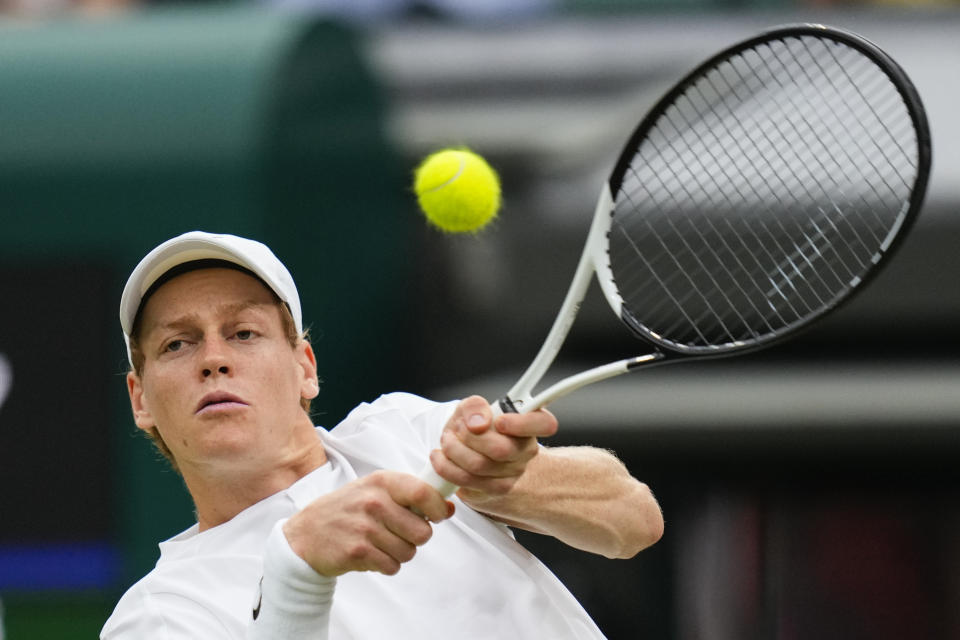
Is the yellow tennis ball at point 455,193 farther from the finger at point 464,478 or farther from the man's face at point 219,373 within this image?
the finger at point 464,478

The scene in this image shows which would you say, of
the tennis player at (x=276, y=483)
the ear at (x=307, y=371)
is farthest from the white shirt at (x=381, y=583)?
the ear at (x=307, y=371)

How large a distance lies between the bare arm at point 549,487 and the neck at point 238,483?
1.10 feet

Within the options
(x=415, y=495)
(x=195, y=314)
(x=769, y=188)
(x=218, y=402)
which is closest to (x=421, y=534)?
(x=415, y=495)

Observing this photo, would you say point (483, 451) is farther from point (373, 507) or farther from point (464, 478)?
point (373, 507)

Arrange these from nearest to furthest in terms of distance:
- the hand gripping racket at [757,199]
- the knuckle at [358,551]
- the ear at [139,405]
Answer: the knuckle at [358,551]
the hand gripping racket at [757,199]
the ear at [139,405]

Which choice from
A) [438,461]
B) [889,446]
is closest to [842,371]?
[889,446]

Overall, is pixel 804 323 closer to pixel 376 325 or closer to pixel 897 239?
pixel 897 239

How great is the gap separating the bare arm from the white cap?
52 centimetres

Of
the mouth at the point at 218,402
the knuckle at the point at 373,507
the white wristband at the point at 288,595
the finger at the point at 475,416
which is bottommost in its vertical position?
the white wristband at the point at 288,595

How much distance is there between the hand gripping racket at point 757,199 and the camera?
254 centimetres

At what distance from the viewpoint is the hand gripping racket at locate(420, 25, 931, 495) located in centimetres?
254

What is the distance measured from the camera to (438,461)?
2377 millimetres

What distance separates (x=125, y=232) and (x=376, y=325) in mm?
1437

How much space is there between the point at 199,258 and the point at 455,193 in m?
0.47
